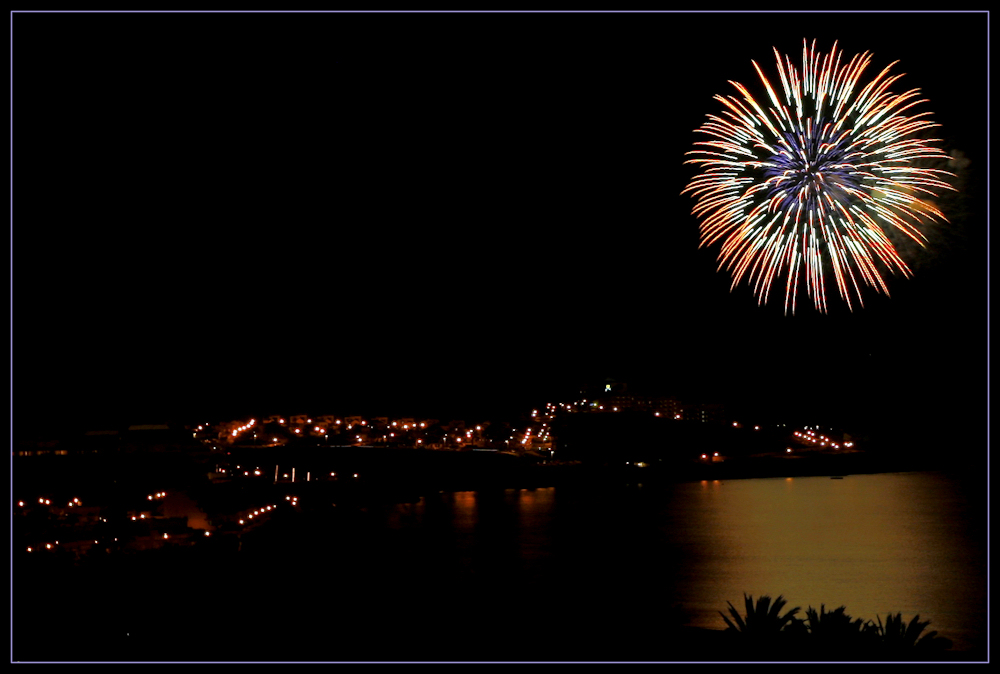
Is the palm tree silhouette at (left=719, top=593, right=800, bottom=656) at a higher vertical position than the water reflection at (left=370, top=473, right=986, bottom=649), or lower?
higher

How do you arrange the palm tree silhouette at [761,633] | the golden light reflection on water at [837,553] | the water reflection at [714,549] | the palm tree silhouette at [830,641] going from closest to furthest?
the palm tree silhouette at [830,641] → the palm tree silhouette at [761,633] → the water reflection at [714,549] → the golden light reflection on water at [837,553]

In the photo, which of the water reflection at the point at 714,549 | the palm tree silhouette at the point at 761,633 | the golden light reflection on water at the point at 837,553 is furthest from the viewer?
the golden light reflection on water at the point at 837,553

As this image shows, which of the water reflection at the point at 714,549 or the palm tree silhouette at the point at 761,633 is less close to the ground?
the palm tree silhouette at the point at 761,633

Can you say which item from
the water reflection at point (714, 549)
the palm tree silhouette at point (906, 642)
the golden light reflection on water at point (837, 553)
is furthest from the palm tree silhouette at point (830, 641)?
the golden light reflection on water at point (837, 553)

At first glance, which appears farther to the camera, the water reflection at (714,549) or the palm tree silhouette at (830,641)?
the water reflection at (714,549)

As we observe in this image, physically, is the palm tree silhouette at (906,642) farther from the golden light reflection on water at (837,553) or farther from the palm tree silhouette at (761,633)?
the golden light reflection on water at (837,553)

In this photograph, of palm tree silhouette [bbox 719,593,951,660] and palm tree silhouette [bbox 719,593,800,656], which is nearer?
palm tree silhouette [bbox 719,593,951,660]

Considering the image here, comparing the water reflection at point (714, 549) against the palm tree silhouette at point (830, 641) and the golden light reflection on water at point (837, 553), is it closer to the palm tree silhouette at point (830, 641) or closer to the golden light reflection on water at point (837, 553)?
the golden light reflection on water at point (837, 553)

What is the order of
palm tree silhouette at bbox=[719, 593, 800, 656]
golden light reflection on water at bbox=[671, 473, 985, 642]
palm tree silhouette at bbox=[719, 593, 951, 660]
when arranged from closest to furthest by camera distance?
palm tree silhouette at bbox=[719, 593, 951, 660] < palm tree silhouette at bbox=[719, 593, 800, 656] < golden light reflection on water at bbox=[671, 473, 985, 642]

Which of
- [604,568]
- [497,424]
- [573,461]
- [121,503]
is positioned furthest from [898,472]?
[121,503]

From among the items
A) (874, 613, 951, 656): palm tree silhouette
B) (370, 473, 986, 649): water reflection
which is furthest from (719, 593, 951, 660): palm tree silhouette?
(370, 473, 986, 649): water reflection

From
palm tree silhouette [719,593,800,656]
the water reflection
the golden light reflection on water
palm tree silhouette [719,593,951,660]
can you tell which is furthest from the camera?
the golden light reflection on water

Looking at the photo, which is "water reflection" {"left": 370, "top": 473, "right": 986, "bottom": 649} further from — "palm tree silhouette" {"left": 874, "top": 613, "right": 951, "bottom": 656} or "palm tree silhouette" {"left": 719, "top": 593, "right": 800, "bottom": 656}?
"palm tree silhouette" {"left": 874, "top": 613, "right": 951, "bottom": 656}
